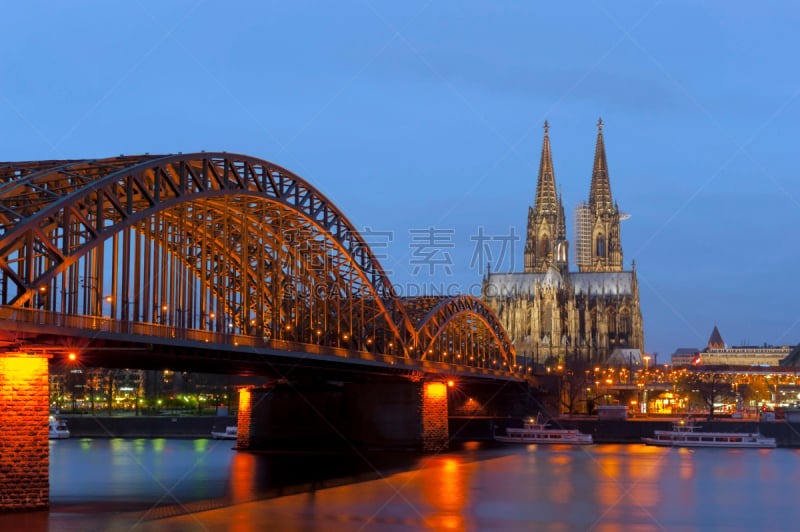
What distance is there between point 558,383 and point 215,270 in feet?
286

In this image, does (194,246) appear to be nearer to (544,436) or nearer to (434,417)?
(434,417)

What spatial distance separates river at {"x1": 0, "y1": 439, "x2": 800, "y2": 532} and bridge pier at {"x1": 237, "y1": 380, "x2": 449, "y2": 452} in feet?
16.5

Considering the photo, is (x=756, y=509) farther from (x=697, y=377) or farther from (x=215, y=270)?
(x=697, y=377)

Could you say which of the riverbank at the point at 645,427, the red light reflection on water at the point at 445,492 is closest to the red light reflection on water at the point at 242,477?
the red light reflection on water at the point at 445,492

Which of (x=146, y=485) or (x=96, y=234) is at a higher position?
(x=96, y=234)

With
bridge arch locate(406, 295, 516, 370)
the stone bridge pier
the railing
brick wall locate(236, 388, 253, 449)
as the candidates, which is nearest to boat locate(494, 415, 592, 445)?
bridge arch locate(406, 295, 516, 370)

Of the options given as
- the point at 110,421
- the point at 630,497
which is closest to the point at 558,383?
the point at 110,421

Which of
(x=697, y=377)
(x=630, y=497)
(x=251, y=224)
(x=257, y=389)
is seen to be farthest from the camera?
(x=697, y=377)

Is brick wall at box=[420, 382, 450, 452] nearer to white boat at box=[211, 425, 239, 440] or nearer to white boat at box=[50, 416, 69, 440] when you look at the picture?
white boat at box=[211, 425, 239, 440]

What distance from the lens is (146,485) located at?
2472 inches

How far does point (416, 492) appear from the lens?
194ft

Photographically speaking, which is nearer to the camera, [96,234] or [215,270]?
[96,234]

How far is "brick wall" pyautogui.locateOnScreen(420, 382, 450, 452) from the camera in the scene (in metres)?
94.2

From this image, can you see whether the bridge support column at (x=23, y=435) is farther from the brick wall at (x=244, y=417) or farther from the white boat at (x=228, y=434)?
the white boat at (x=228, y=434)
